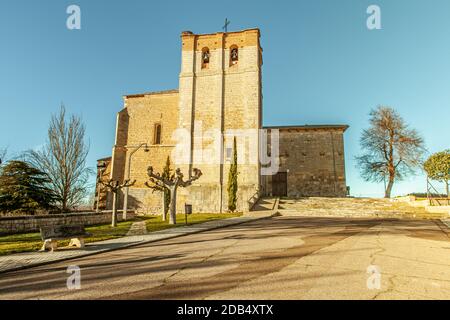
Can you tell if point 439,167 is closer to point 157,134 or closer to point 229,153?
point 229,153

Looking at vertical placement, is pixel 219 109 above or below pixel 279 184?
above

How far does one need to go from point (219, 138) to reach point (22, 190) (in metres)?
15.1

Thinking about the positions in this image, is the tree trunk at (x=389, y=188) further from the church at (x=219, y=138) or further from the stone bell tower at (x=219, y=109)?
the stone bell tower at (x=219, y=109)

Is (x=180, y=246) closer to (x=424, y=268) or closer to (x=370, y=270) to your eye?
(x=370, y=270)

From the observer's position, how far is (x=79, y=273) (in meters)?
5.11

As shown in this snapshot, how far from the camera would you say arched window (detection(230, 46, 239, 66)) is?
26000 millimetres

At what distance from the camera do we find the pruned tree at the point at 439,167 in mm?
20891

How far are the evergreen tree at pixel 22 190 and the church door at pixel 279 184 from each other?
828 inches

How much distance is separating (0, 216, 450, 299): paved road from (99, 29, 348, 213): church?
14.1 m

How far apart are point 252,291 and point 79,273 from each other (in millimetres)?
3505

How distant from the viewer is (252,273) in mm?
4695

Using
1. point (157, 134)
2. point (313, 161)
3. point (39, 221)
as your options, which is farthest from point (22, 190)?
point (313, 161)
